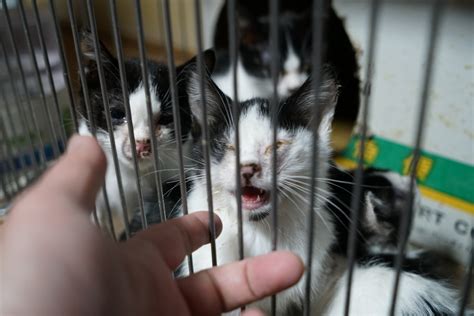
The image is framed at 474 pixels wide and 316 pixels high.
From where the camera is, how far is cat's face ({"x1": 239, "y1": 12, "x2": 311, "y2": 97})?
1.23m

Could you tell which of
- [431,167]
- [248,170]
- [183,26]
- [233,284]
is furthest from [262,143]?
[183,26]

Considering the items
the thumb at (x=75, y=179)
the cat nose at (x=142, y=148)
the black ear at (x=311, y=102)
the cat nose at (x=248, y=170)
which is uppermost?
the thumb at (x=75, y=179)

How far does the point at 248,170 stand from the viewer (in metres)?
0.51

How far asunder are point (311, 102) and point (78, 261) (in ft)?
1.28

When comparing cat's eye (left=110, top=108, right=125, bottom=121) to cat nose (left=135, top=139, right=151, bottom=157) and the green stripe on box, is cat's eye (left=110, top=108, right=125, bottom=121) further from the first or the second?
the green stripe on box

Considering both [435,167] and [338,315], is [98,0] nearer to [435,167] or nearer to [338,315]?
[338,315]

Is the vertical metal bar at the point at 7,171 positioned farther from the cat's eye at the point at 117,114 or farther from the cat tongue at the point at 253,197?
the cat tongue at the point at 253,197

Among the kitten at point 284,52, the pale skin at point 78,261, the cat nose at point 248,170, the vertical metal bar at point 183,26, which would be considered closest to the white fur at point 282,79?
the kitten at point 284,52

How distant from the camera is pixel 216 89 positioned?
0.57 meters

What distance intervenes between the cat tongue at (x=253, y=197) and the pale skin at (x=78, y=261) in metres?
0.10

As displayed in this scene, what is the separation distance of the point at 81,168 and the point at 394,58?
93 cm

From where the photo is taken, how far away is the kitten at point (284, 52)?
1096 millimetres

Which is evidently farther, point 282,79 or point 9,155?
point 282,79

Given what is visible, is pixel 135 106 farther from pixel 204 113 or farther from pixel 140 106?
pixel 204 113
